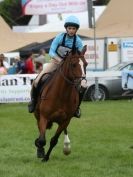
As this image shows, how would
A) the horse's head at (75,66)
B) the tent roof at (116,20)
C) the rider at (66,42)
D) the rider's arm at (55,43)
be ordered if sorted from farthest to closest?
1. the tent roof at (116,20)
2. the rider's arm at (55,43)
3. the rider at (66,42)
4. the horse's head at (75,66)

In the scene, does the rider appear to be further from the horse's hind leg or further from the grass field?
the grass field

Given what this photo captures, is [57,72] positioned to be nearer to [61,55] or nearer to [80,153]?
[61,55]

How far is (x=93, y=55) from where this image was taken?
3362 centimetres

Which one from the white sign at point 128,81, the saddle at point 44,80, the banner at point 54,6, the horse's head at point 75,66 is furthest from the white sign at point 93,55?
the horse's head at point 75,66

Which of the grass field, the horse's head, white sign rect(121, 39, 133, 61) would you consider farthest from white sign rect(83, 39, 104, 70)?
the horse's head

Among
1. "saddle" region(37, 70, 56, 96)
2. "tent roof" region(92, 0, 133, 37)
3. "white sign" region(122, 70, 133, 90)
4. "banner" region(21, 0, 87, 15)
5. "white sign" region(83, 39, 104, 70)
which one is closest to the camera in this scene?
"saddle" region(37, 70, 56, 96)

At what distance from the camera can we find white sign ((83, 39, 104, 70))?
1316 inches

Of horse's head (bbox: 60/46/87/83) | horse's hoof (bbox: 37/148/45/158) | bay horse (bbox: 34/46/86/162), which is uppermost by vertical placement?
horse's head (bbox: 60/46/87/83)

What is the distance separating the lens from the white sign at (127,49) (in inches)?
1316

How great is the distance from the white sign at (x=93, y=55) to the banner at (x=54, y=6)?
2.75 metres

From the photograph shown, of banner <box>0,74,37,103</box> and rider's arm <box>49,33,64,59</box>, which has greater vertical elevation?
rider's arm <box>49,33,64,59</box>

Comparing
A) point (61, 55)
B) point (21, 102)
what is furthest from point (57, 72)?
point (21, 102)

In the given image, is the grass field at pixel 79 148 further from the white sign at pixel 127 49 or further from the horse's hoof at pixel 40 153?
the white sign at pixel 127 49

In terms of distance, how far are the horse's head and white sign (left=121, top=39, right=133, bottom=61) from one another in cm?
2186
